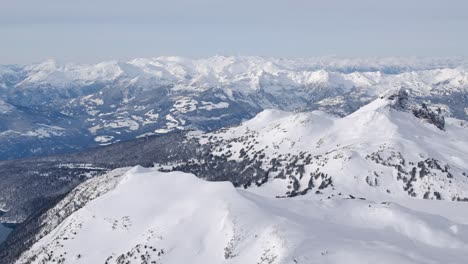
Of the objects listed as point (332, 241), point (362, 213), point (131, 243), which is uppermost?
point (332, 241)

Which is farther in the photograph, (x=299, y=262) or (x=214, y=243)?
(x=214, y=243)

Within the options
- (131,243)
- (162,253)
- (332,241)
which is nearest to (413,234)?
(332,241)

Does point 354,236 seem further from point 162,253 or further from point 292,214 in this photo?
point 162,253

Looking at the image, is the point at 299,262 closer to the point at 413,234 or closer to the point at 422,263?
the point at 422,263

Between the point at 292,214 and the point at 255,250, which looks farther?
the point at 292,214

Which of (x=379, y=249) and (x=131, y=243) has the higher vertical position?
(x=379, y=249)

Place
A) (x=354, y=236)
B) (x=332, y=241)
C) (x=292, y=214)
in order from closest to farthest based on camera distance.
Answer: (x=332, y=241), (x=354, y=236), (x=292, y=214)

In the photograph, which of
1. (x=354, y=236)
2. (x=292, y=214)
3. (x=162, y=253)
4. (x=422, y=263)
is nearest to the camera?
(x=422, y=263)

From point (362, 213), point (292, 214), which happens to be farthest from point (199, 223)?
point (362, 213)

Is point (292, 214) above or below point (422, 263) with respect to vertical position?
below
